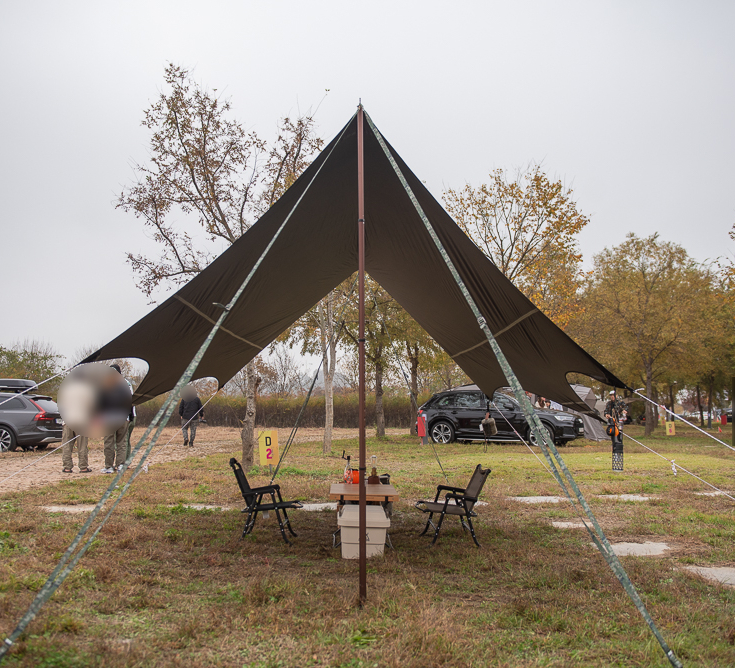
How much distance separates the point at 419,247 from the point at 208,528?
11.9ft

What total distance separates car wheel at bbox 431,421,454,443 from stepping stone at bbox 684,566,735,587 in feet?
42.8

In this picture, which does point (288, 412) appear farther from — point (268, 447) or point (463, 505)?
point (463, 505)

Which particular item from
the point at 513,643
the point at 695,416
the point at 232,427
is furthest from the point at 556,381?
the point at 695,416

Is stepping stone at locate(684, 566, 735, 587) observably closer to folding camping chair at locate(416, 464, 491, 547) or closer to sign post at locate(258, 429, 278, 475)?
folding camping chair at locate(416, 464, 491, 547)

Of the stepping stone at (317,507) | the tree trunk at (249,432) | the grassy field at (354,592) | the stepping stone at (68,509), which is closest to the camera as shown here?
the grassy field at (354,592)

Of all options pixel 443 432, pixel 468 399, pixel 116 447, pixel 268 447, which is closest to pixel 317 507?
Answer: pixel 268 447

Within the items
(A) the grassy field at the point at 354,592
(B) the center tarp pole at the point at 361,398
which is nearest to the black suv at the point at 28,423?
(A) the grassy field at the point at 354,592

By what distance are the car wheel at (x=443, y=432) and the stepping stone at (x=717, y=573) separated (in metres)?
13.1

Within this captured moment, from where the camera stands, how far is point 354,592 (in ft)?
12.9

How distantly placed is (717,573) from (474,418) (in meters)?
12.9

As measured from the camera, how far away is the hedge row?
27469 mm

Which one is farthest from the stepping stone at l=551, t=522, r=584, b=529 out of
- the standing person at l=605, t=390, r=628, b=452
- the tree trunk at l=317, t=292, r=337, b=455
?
the tree trunk at l=317, t=292, r=337, b=455

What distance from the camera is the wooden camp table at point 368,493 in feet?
17.0

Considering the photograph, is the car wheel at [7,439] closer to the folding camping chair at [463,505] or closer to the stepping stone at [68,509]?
the stepping stone at [68,509]
